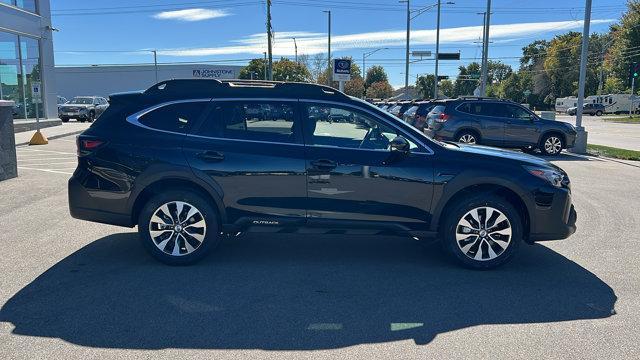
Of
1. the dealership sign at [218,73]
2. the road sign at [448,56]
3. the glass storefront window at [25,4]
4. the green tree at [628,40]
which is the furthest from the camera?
the dealership sign at [218,73]

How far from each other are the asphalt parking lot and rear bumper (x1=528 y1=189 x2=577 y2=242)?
1.30ft

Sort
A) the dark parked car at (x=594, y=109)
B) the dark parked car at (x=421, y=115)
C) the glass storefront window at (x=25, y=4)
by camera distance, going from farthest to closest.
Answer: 1. the dark parked car at (x=594, y=109)
2. the glass storefront window at (x=25, y=4)
3. the dark parked car at (x=421, y=115)

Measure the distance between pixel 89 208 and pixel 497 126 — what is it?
1291 centimetres

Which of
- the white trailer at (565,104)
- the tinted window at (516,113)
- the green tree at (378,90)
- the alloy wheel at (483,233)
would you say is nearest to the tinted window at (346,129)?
the alloy wheel at (483,233)

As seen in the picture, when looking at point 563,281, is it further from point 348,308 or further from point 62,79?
point 62,79

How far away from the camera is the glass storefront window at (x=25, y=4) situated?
22.8 m

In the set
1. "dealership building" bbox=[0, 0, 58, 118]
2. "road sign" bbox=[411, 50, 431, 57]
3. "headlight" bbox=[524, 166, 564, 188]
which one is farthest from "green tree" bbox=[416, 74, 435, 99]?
"headlight" bbox=[524, 166, 564, 188]

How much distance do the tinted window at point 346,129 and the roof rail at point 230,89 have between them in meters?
0.19

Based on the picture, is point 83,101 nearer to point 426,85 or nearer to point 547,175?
point 547,175

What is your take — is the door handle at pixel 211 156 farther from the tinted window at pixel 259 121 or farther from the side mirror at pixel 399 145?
the side mirror at pixel 399 145

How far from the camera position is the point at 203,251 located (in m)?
5.25

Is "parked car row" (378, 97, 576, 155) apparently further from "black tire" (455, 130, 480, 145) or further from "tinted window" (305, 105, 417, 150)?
"tinted window" (305, 105, 417, 150)

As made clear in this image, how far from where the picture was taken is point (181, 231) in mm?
5207

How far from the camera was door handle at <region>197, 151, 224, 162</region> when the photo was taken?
5129 millimetres
